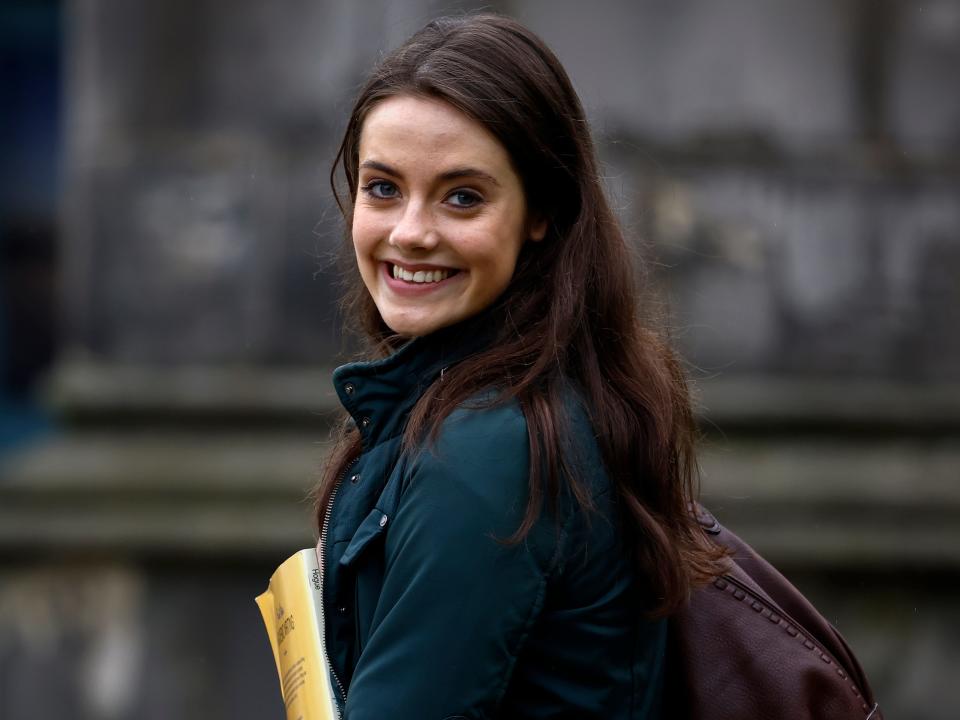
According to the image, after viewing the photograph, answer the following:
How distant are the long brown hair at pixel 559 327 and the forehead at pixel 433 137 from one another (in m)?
0.02

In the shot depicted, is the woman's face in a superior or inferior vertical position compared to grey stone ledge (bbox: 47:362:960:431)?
superior

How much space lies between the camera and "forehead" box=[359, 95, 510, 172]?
6.48ft

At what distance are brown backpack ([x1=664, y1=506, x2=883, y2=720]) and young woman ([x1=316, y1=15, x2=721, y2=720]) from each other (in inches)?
1.7

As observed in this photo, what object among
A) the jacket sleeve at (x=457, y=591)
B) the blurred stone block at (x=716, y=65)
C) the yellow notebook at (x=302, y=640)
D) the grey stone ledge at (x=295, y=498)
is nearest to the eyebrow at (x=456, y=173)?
the jacket sleeve at (x=457, y=591)

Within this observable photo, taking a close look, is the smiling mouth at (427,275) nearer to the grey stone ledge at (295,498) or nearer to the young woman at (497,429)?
the young woman at (497,429)

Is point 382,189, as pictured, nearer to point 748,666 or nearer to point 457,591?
point 457,591

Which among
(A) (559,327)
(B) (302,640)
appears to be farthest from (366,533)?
(A) (559,327)

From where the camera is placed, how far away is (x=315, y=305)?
503 cm

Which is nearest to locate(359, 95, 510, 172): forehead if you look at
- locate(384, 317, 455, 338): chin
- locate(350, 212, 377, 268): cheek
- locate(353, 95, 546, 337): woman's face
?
locate(353, 95, 546, 337): woman's face

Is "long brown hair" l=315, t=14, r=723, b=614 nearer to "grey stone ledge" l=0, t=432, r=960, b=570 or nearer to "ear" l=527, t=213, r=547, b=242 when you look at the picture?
"ear" l=527, t=213, r=547, b=242

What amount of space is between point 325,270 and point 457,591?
330 centimetres

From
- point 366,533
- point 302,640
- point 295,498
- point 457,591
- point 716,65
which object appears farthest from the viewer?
point 716,65

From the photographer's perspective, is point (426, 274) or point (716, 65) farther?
point (716, 65)

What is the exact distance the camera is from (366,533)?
184cm
